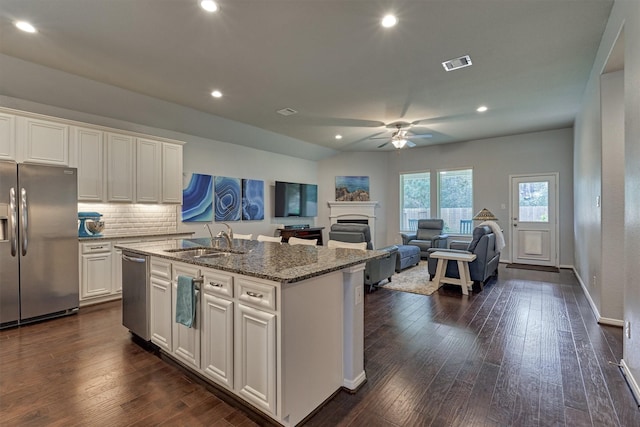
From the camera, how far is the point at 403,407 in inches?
76.9

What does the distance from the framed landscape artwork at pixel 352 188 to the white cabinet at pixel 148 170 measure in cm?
502

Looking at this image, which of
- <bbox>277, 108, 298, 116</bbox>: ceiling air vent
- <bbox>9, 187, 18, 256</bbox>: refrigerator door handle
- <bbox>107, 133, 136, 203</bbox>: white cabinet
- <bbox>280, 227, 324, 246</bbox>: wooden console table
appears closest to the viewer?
<bbox>9, 187, 18, 256</bbox>: refrigerator door handle

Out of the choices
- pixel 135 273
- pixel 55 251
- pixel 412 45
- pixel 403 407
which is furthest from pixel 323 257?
pixel 55 251

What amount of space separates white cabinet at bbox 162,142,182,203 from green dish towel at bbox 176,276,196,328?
10.9 ft

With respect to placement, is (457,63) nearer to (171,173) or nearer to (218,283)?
(218,283)

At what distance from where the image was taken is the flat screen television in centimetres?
754

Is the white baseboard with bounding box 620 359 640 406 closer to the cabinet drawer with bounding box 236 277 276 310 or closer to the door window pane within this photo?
the cabinet drawer with bounding box 236 277 276 310

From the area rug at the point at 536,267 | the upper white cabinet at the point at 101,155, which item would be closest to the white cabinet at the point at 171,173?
the upper white cabinet at the point at 101,155

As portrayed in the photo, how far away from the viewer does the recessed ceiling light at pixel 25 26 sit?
8.83 ft

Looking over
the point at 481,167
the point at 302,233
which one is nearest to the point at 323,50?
the point at 302,233

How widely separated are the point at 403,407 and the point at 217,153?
18.7 ft

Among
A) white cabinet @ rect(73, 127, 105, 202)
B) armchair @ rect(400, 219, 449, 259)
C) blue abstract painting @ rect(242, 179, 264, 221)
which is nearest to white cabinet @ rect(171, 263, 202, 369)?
white cabinet @ rect(73, 127, 105, 202)

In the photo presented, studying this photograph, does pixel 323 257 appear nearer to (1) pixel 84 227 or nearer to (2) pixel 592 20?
(2) pixel 592 20

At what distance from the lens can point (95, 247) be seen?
4.10 m
